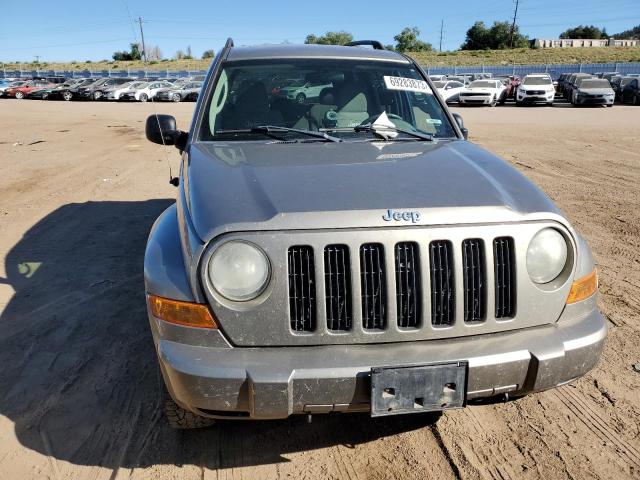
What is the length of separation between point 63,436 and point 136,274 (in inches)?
91.9

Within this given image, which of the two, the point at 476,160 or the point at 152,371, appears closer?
the point at 476,160

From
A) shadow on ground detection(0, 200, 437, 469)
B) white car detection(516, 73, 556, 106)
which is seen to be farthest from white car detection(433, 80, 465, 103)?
shadow on ground detection(0, 200, 437, 469)

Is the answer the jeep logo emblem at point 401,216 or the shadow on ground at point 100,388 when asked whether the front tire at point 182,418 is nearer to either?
the shadow on ground at point 100,388

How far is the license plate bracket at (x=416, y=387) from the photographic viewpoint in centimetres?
→ 219

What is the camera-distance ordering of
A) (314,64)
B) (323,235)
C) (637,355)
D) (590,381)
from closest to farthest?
(323,235)
(590,381)
(637,355)
(314,64)

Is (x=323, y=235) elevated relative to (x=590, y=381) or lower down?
elevated

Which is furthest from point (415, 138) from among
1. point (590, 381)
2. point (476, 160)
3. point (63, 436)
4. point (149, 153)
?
point (149, 153)

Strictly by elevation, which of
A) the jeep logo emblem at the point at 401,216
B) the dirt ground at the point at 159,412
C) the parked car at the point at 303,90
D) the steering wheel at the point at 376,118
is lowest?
the dirt ground at the point at 159,412

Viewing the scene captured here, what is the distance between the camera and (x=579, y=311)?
2.52 metres

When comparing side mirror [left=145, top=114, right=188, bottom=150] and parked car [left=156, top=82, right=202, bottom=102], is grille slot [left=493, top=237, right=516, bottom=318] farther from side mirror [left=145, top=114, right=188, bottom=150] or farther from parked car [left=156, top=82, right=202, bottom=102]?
parked car [left=156, top=82, right=202, bottom=102]

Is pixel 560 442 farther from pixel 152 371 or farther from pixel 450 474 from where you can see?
pixel 152 371

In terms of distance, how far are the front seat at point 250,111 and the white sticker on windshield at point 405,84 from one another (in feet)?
2.95

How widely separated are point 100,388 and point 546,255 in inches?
104

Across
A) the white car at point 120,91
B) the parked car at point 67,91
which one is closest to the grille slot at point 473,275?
the white car at point 120,91
